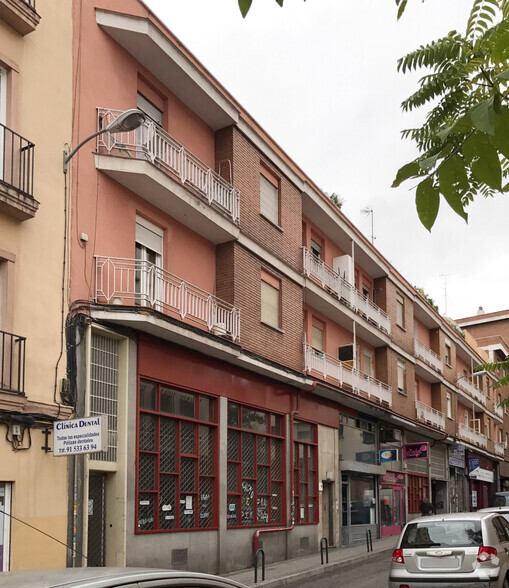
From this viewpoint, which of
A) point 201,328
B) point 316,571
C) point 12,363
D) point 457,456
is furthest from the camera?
point 457,456

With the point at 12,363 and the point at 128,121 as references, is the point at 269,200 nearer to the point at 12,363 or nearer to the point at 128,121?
the point at 128,121

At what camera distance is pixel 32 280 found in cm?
1376

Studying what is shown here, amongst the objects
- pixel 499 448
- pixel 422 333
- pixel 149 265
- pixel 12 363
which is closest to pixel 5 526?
pixel 12 363

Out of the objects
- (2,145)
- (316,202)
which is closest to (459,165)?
(2,145)

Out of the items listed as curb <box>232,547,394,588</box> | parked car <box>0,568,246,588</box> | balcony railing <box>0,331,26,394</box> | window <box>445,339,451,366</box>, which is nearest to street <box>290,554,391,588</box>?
curb <box>232,547,394,588</box>

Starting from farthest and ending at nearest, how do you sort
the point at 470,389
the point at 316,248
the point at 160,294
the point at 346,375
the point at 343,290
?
the point at 470,389 → the point at 316,248 → the point at 343,290 → the point at 346,375 → the point at 160,294

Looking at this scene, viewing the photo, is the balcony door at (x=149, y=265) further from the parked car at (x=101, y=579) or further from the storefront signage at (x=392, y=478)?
the storefront signage at (x=392, y=478)

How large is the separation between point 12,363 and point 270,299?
10.2 m

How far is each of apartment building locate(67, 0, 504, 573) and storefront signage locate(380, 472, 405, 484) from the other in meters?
0.92

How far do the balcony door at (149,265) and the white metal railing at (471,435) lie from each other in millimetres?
31755

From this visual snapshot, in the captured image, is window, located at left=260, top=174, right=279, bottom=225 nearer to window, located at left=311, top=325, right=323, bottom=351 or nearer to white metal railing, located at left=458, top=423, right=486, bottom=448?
window, located at left=311, top=325, right=323, bottom=351

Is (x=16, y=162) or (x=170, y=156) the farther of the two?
(x=170, y=156)

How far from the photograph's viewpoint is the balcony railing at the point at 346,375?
79.3 feet

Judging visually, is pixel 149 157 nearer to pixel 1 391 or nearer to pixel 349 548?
pixel 1 391
